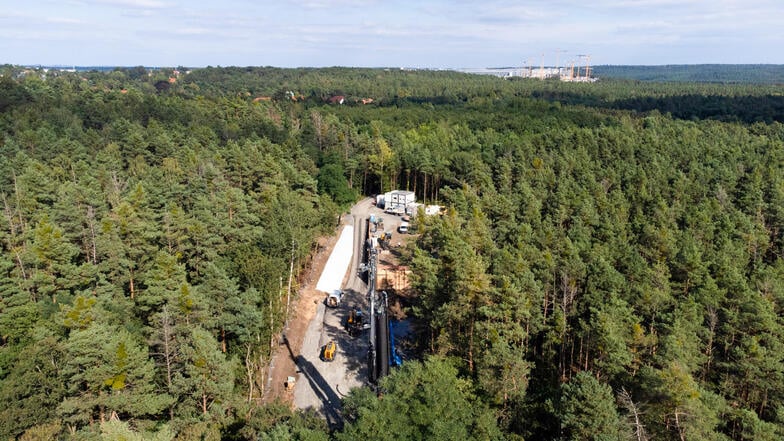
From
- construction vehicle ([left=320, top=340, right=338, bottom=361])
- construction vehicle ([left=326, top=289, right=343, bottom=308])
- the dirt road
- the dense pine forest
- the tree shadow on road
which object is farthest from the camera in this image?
construction vehicle ([left=326, top=289, right=343, bottom=308])

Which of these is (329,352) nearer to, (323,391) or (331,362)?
(331,362)

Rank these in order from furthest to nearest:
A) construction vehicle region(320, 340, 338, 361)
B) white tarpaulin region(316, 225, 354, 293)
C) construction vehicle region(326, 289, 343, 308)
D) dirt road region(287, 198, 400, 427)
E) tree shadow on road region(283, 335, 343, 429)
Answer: white tarpaulin region(316, 225, 354, 293), construction vehicle region(326, 289, 343, 308), construction vehicle region(320, 340, 338, 361), dirt road region(287, 198, 400, 427), tree shadow on road region(283, 335, 343, 429)

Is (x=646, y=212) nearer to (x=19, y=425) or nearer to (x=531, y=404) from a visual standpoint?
(x=531, y=404)

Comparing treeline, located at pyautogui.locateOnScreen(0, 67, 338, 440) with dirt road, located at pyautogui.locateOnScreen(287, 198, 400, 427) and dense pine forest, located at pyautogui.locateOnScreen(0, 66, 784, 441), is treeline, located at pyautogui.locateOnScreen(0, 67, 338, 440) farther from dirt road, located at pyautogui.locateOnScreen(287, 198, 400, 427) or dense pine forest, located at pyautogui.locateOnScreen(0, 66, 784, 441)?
dirt road, located at pyautogui.locateOnScreen(287, 198, 400, 427)

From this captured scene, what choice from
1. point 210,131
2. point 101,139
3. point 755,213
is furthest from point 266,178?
point 755,213

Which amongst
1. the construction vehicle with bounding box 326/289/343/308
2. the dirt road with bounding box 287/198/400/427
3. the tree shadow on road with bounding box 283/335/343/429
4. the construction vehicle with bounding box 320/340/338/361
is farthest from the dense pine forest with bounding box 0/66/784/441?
the construction vehicle with bounding box 326/289/343/308

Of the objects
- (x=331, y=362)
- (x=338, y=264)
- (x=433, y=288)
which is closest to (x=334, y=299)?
(x=338, y=264)
